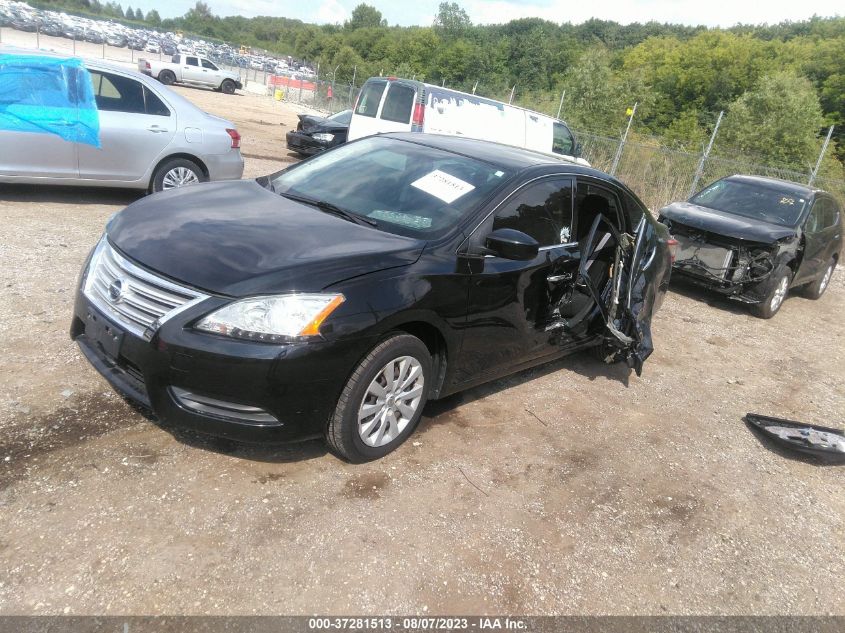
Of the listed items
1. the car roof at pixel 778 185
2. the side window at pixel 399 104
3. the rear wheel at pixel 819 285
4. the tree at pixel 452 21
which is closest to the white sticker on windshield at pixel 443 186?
the car roof at pixel 778 185

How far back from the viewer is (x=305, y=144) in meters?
14.0

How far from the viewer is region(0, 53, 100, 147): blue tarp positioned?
21.4 ft

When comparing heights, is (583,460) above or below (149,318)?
below

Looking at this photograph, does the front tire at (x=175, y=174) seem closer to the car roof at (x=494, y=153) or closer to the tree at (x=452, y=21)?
the car roof at (x=494, y=153)

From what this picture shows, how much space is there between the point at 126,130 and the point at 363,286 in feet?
17.8

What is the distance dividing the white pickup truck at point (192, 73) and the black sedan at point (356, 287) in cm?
3340

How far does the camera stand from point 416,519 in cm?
308

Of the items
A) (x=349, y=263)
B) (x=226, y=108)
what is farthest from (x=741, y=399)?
(x=226, y=108)

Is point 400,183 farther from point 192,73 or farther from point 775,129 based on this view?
point 192,73

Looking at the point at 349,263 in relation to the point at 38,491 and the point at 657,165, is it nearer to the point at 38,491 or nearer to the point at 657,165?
the point at 38,491

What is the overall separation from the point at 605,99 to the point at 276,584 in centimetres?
2534

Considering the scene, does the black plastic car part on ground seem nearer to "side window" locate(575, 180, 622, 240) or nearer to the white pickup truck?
"side window" locate(575, 180, 622, 240)

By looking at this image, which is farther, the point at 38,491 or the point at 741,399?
the point at 741,399

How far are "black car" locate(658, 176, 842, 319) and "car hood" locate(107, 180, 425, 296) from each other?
5682mm
